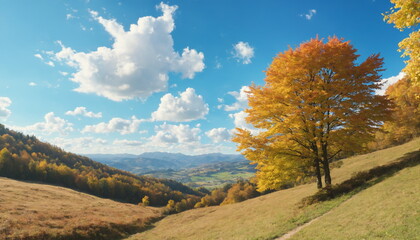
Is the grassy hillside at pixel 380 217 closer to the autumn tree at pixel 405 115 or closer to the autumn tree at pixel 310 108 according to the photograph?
the autumn tree at pixel 310 108

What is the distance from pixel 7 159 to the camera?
385 feet

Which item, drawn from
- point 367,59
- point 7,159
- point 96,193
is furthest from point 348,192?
point 7,159

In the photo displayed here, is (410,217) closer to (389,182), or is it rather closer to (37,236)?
(389,182)

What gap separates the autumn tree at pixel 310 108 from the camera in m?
19.5

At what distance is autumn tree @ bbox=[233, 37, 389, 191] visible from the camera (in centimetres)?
1950

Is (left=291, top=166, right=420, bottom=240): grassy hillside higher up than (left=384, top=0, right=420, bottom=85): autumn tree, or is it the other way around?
(left=384, top=0, right=420, bottom=85): autumn tree

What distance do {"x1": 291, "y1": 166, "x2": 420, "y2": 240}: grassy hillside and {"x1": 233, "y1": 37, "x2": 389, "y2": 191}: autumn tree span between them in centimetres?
471

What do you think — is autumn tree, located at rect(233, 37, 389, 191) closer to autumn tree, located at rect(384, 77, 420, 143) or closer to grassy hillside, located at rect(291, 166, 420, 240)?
grassy hillside, located at rect(291, 166, 420, 240)

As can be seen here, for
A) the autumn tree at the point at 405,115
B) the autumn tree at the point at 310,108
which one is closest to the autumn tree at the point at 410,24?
the autumn tree at the point at 310,108

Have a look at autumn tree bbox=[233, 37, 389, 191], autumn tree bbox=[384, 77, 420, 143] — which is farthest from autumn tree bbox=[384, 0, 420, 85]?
autumn tree bbox=[384, 77, 420, 143]

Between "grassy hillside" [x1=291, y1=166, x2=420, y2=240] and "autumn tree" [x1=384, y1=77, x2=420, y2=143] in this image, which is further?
"autumn tree" [x1=384, y1=77, x2=420, y2=143]

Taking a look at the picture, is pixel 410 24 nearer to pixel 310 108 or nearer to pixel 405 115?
pixel 310 108

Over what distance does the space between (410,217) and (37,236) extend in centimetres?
3493

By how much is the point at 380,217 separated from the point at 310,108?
9.14 metres
